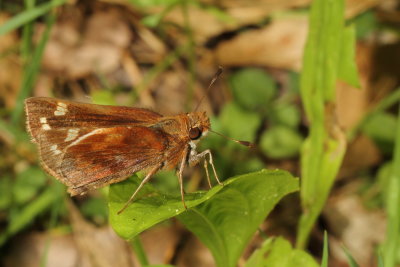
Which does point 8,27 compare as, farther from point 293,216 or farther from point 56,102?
point 293,216

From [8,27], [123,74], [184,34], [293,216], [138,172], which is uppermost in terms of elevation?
[8,27]

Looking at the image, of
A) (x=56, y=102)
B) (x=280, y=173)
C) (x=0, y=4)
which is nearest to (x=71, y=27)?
(x=0, y=4)

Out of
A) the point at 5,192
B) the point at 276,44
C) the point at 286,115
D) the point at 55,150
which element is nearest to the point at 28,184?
the point at 5,192

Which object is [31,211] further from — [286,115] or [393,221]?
[393,221]

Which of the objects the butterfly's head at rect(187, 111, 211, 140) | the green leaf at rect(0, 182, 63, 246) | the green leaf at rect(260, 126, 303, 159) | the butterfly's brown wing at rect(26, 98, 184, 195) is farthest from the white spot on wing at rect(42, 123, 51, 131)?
the green leaf at rect(260, 126, 303, 159)

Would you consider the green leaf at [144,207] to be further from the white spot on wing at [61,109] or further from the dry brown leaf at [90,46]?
the dry brown leaf at [90,46]

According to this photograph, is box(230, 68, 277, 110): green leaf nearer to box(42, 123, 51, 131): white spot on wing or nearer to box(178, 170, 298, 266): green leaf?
box(178, 170, 298, 266): green leaf
